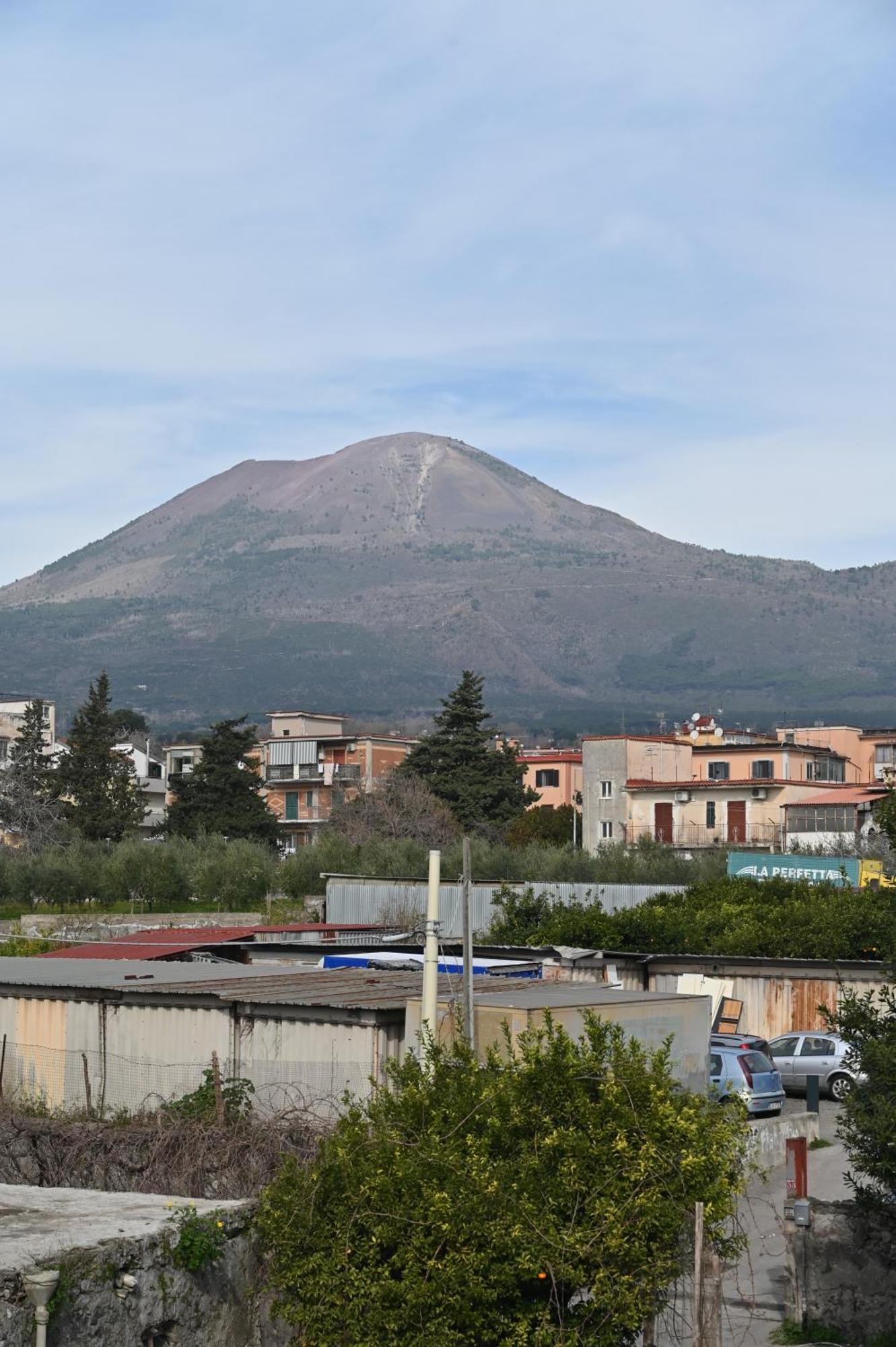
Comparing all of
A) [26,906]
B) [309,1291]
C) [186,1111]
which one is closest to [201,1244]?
[309,1291]

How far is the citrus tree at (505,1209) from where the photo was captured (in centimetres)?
985

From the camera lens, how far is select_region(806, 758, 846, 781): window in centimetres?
9125

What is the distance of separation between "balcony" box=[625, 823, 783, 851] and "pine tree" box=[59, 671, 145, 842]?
2727 cm

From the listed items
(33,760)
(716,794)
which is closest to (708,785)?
(716,794)

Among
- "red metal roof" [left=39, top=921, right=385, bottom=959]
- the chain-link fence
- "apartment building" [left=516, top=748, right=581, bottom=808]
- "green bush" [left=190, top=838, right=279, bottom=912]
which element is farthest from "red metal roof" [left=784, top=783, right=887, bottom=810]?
the chain-link fence

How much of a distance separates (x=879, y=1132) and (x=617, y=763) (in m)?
70.1

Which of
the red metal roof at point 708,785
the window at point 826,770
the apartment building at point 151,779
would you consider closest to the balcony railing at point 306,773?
the apartment building at point 151,779

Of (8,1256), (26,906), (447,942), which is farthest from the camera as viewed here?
(26,906)

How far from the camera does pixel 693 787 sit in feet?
253

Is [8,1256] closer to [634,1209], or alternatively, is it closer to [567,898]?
[634,1209]

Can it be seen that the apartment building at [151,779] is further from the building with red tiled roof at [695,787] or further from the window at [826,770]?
the window at [826,770]

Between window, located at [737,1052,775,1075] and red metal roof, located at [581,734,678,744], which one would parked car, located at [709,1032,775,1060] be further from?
A: red metal roof, located at [581,734,678,744]

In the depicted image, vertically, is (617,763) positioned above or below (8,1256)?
above

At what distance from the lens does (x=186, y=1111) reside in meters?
15.0
